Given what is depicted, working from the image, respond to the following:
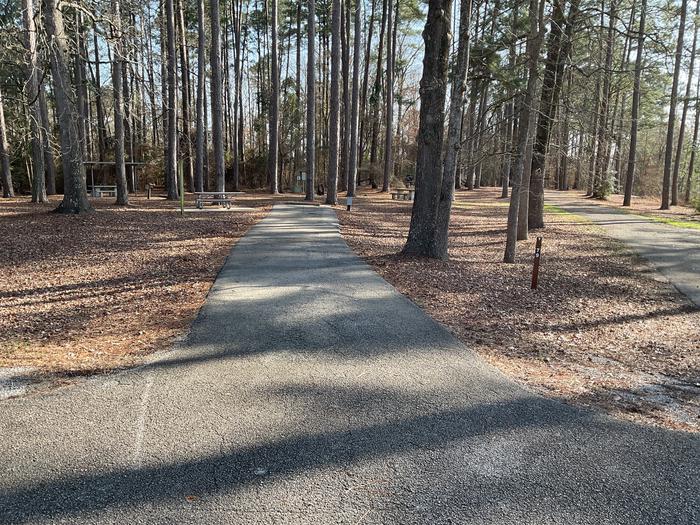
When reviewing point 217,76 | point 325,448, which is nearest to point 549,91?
point 325,448

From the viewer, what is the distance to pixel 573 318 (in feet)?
23.7

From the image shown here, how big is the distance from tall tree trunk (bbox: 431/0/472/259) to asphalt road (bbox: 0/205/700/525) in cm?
540

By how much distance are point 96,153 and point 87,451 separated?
42.1 metres

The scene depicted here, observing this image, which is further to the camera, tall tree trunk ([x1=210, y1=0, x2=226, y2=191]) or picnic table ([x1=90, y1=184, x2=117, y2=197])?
picnic table ([x1=90, y1=184, x2=117, y2=197])

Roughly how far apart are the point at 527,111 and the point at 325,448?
9.03 m

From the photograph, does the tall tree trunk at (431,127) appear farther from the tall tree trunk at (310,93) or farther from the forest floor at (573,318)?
the tall tree trunk at (310,93)

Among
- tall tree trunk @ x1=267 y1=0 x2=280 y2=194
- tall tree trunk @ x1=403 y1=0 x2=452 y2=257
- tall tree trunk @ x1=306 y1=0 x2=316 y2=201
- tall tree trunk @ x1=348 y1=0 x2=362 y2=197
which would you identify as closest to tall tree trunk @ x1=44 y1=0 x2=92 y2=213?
tall tree trunk @ x1=403 y1=0 x2=452 y2=257

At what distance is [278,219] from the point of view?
54.8ft

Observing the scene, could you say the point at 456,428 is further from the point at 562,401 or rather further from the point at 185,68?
the point at 185,68

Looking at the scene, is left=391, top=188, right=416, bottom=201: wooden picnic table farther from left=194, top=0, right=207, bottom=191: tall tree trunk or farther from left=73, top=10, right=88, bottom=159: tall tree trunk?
left=73, top=10, right=88, bottom=159: tall tree trunk

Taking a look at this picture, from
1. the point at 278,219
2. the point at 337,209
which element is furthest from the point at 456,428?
the point at 337,209

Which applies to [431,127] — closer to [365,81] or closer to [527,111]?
[527,111]

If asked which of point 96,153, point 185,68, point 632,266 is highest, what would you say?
point 185,68

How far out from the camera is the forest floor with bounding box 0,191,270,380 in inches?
188
